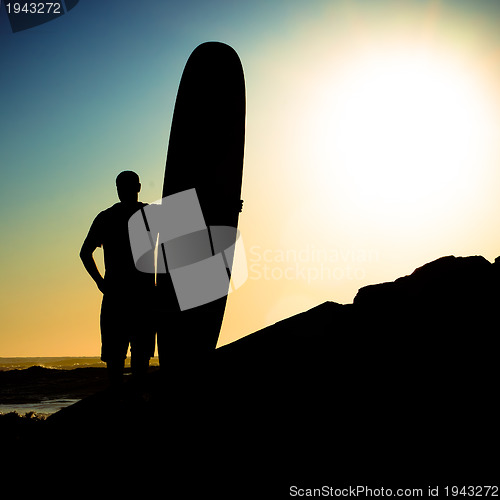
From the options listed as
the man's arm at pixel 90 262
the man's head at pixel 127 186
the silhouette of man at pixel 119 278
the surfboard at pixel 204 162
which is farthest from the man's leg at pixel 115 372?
the man's head at pixel 127 186

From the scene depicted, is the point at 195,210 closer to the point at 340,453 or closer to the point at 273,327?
the point at 273,327

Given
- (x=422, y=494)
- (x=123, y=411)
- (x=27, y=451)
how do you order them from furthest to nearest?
1. (x=123, y=411)
2. (x=27, y=451)
3. (x=422, y=494)

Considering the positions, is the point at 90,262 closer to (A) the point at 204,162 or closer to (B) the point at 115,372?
(B) the point at 115,372

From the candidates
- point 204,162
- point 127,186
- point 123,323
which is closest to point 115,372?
point 123,323

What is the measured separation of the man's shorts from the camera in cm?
429

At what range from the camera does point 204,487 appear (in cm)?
296

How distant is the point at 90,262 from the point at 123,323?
62cm

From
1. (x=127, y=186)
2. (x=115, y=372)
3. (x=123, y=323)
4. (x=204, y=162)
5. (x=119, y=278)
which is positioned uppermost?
(x=204, y=162)

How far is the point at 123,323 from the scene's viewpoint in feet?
14.2

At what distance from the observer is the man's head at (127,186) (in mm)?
4316

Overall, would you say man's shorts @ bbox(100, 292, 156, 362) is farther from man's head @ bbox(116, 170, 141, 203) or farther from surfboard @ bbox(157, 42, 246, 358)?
surfboard @ bbox(157, 42, 246, 358)

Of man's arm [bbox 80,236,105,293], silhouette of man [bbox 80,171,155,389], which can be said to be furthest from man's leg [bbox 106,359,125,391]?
man's arm [bbox 80,236,105,293]

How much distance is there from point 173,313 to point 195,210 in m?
1.26

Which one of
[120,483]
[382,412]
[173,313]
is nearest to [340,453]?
[382,412]
